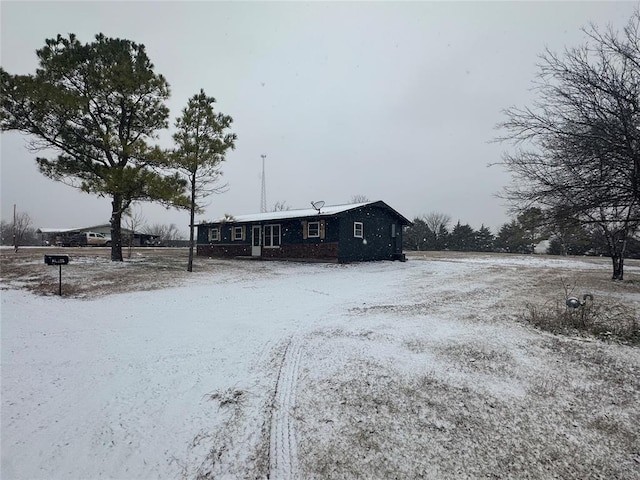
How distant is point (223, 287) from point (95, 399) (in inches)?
282

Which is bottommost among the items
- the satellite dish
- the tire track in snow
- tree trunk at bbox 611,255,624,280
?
the tire track in snow

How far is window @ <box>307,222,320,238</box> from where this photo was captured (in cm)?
1939

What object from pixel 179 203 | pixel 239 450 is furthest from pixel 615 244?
pixel 179 203

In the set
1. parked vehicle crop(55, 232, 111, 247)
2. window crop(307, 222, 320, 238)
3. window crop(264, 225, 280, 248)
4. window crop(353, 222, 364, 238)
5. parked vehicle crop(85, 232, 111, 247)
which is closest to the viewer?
window crop(307, 222, 320, 238)

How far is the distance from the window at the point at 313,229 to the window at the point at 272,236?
2736 millimetres

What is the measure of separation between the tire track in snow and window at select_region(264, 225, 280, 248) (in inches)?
673

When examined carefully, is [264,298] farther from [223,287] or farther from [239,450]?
[239,450]

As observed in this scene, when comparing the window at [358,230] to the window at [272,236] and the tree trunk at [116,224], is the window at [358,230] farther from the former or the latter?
the tree trunk at [116,224]

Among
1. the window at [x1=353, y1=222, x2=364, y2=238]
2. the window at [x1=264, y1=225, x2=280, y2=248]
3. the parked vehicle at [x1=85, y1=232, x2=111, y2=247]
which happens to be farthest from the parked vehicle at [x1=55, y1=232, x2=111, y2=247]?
the window at [x1=353, y1=222, x2=364, y2=238]

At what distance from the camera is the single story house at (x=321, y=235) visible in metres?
18.8

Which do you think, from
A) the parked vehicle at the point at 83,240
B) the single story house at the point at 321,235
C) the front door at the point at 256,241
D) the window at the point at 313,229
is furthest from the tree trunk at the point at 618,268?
the parked vehicle at the point at 83,240

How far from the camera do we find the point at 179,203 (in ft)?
50.2

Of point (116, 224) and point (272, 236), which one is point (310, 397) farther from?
point (272, 236)

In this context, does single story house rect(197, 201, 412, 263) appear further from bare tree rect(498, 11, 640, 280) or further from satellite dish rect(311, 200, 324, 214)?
bare tree rect(498, 11, 640, 280)
